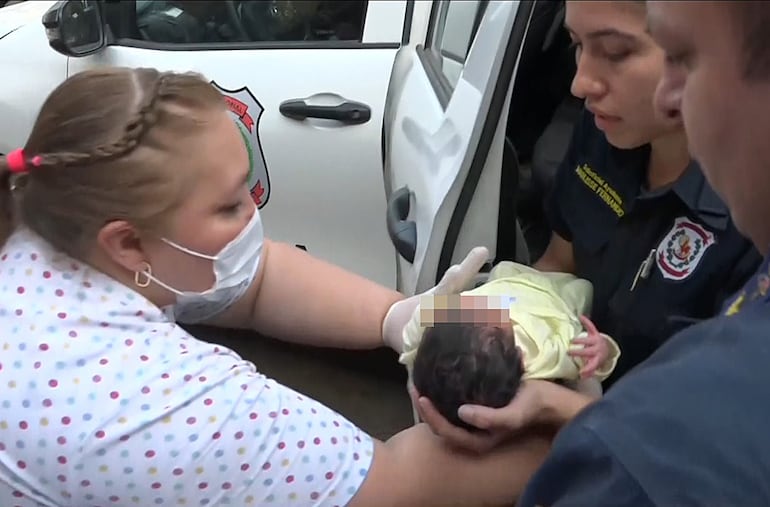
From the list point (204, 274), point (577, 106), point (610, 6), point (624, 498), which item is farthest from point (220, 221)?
point (577, 106)

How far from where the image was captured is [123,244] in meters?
1.38

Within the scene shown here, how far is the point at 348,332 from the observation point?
1.88m

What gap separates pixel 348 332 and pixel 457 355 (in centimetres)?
43

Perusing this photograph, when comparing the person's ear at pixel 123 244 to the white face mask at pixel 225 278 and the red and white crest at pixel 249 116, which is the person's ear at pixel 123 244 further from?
the red and white crest at pixel 249 116

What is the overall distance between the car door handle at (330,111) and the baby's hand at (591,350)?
1.06 meters

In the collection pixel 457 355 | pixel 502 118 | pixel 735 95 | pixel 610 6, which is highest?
pixel 735 95

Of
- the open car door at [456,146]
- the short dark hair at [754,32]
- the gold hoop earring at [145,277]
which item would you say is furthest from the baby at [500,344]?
the short dark hair at [754,32]

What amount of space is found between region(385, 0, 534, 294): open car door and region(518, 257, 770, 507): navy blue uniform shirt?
881 mm

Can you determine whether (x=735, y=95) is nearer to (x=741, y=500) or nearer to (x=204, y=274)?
(x=741, y=500)

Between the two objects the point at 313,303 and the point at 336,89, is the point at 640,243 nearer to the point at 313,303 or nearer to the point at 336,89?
the point at 313,303

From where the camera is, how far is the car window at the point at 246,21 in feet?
8.82

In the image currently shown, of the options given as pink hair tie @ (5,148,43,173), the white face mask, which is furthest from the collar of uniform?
pink hair tie @ (5,148,43,173)

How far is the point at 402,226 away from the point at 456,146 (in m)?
0.29

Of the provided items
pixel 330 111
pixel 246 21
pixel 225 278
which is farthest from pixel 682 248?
pixel 246 21
